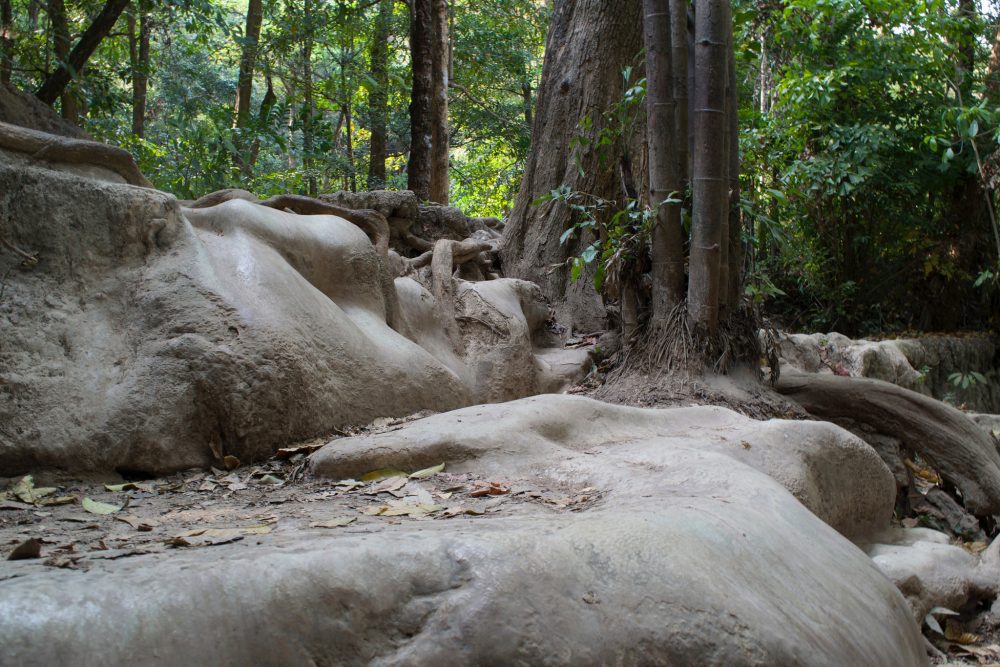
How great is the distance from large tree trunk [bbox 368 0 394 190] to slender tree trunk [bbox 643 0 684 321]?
5.86 metres

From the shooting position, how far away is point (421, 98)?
29.0ft

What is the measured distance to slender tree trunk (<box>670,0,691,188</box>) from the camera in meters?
5.05

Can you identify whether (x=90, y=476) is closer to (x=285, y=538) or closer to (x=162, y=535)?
(x=162, y=535)

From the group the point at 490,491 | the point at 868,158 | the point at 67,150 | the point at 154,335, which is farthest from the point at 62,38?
the point at 868,158

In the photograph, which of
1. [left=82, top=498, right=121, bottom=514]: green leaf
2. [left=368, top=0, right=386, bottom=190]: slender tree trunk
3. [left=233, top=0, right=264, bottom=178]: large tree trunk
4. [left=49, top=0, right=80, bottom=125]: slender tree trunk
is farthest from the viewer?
[left=368, top=0, right=386, bottom=190]: slender tree trunk

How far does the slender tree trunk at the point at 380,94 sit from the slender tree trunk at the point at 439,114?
→ 944 millimetres

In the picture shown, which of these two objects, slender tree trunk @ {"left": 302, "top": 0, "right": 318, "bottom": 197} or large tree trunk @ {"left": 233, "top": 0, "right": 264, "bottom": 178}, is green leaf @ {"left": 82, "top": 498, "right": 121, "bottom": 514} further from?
slender tree trunk @ {"left": 302, "top": 0, "right": 318, "bottom": 197}

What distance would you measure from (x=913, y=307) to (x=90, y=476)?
9.71 meters

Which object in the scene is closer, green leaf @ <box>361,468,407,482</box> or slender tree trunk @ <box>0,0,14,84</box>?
green leaf @ <box>361,468,407,482</box>

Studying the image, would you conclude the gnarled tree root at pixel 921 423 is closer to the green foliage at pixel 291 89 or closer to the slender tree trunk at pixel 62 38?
the green foliage at pixel 291 89

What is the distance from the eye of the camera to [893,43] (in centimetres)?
919

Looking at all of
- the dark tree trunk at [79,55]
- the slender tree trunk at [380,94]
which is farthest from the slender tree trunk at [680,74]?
the slender tree trunk at [380,94]

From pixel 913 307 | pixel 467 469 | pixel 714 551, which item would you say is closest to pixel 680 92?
pixel 467 469

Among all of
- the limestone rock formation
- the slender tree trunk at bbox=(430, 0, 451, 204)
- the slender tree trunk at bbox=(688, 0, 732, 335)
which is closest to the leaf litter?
the limestone rock formation
